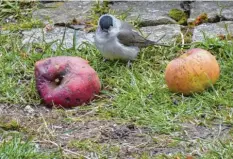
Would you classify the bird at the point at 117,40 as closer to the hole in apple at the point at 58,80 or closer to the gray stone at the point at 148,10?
the gray stone at the point at 148,10

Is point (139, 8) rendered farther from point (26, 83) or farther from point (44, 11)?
point (26, 83)

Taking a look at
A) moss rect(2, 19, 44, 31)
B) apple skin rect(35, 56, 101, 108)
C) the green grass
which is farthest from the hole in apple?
moss rect(2, 19, 44, 31)

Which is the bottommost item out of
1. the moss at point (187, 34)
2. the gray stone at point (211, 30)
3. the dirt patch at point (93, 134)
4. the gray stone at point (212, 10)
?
the dirt patch at point (93, 134)

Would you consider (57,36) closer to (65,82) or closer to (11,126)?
(65,82)

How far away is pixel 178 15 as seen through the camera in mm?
7301

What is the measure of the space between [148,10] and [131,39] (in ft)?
3.34

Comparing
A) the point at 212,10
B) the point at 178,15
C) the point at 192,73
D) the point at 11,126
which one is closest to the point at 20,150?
the point at 11,126

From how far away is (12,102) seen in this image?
5.75 metres

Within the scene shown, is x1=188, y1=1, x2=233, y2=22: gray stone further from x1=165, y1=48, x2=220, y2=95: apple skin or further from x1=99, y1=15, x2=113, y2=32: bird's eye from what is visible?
x1=165, y1=48, x2=220, y2=95: apple skin

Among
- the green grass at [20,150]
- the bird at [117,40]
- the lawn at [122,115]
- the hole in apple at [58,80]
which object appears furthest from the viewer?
the bird at [117,40]

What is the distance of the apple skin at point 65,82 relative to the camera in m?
5.57

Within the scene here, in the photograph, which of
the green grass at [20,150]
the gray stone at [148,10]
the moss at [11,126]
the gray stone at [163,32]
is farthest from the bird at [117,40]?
the green grass at [20,150]

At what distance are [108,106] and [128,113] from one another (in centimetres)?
25

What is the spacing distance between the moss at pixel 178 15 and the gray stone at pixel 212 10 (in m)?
0.06
